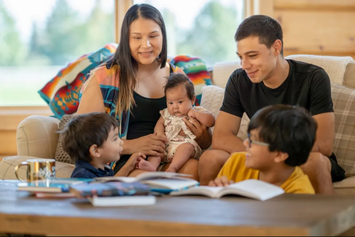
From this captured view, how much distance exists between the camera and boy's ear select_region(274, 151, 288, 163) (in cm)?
172

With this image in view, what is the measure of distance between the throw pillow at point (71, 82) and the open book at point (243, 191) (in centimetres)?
175

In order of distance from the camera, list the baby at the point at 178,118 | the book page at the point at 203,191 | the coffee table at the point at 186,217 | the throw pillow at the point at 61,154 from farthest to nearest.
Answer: the throw pillow at the point at 61,154 → the baby at the point at 178,118 → the book page at the point at 203,191 → the coffee table at the point at 186,217

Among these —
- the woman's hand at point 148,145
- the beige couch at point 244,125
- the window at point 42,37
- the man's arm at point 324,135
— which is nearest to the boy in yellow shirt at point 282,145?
the man's arm at point 324,135

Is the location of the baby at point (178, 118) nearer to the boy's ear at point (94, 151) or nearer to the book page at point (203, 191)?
the boy's ear at point (94, 151)

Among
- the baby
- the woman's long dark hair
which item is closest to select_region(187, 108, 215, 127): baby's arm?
the baby

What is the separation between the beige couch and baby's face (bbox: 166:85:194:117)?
1.07ft

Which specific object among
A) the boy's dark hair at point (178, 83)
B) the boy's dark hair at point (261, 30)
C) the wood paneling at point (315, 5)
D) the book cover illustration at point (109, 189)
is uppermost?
the wood paneling at point (315, 5)

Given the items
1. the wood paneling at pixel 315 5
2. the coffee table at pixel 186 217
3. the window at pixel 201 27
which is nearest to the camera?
the coffee table at pixel 186 217

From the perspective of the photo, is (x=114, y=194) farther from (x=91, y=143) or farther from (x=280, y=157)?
(x=280, y=157)

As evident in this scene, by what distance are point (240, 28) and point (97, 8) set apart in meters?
1.94

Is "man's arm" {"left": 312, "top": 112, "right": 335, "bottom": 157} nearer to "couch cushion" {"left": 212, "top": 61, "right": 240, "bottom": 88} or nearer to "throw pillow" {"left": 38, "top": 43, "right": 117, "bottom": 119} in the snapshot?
"couch cushion" {"left": 212, "top": 61, "right": 240, "bottom": 88}

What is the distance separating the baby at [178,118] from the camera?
8.29 ft

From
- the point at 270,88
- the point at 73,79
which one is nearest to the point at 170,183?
the point at 270,88

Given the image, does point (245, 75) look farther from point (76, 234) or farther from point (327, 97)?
point (76, 234)
